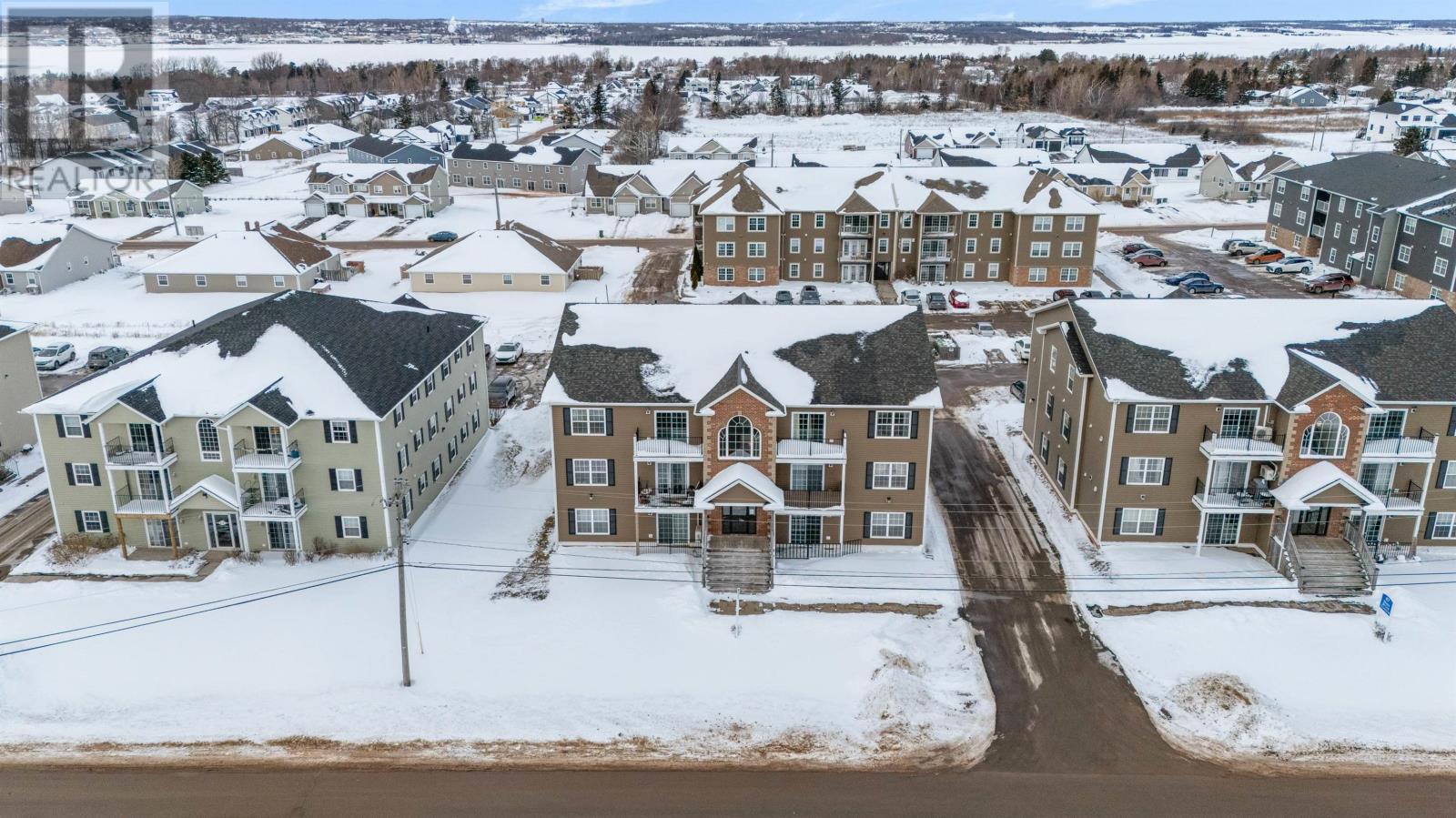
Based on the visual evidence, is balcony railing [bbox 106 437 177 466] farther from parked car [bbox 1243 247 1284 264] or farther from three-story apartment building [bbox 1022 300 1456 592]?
parked car [bbox 1243 247 1284 264]

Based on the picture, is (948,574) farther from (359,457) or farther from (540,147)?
(540,147)

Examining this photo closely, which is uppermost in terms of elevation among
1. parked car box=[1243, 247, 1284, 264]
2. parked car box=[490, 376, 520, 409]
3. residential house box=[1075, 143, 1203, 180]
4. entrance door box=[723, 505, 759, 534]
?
residential house box=[1075, 143, 1203, 180]

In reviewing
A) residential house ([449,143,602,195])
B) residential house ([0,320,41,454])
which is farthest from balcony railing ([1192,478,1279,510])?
residential house ([449,143,602,195])

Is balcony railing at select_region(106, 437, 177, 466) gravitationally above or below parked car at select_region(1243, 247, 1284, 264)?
above

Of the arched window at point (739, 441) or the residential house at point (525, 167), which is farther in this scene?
the residential house at point (525, 167)

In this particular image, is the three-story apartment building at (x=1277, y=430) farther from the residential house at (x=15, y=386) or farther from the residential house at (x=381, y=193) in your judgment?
the residential house at (x=381, y=193)

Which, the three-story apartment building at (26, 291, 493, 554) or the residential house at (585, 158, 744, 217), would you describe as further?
the residential house at (585, 158, 744, 217)

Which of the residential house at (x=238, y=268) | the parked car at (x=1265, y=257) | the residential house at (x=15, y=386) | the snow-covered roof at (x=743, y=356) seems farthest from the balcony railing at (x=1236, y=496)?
the residential house at (x=238, y=268)
